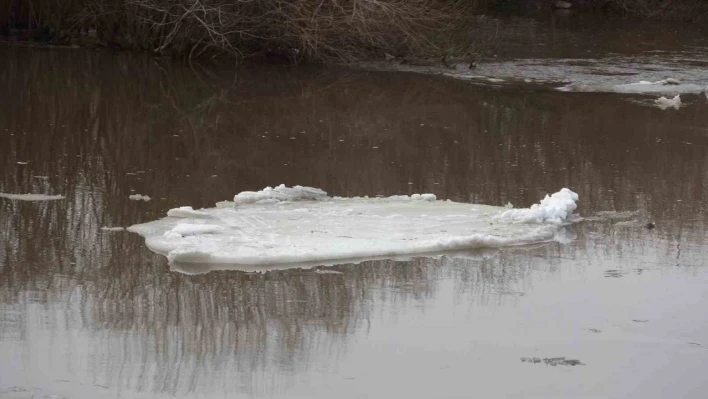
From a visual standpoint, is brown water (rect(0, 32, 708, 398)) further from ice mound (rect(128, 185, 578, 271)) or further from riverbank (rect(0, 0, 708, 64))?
riverbank (rect(0, 0, 708, 64))

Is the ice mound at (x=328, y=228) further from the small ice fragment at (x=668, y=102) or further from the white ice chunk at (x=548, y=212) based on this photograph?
the small ice fragment at (x=668, y=102)

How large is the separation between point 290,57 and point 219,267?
1017cm

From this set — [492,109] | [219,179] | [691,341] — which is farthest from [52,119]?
[691,341]

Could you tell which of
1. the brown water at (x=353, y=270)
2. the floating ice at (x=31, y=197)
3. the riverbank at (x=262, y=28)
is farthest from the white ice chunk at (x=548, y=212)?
the riverbank at (x=262, y=28)

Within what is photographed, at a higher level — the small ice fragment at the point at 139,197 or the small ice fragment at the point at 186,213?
the small ice fragment at the point at 139,197

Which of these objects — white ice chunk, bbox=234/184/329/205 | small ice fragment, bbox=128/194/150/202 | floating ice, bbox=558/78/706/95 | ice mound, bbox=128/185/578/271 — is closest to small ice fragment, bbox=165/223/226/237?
ice mound, bbox=128/185/578/271

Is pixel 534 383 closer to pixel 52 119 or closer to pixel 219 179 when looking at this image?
pixel 219 179

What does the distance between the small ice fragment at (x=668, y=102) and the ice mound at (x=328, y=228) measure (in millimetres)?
5599

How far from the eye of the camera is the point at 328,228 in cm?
794

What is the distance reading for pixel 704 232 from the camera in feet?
27.6

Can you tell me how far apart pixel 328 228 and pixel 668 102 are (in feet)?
24.2

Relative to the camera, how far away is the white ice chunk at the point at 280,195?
8586 millimetres

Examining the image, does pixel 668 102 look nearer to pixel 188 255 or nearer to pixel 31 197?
pixel 31 197

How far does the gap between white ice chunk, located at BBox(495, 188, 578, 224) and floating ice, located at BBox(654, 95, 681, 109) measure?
565cm
